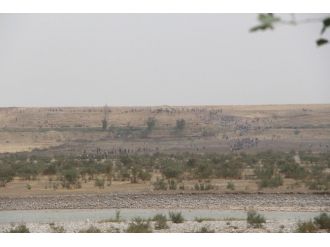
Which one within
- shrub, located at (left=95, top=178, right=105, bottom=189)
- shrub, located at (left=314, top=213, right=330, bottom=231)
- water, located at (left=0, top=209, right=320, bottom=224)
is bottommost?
water, located at (left=0, top=209, right=320, bottom=224)

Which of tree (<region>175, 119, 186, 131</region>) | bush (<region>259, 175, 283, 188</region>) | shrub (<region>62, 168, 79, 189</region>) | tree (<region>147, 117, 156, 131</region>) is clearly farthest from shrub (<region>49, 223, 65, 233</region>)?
tree (<region>147, 117, 156, 131</region>)

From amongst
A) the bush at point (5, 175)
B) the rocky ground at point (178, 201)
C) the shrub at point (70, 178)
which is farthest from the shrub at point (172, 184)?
the bush at point (5, 175)

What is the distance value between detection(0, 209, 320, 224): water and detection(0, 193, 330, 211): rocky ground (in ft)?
2.67

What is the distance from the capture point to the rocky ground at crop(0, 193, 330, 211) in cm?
2462

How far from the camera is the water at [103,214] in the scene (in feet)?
70.4

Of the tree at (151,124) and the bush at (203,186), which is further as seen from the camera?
the tree at (151,124)

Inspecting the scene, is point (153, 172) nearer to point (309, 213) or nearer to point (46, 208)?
point (46, 208)

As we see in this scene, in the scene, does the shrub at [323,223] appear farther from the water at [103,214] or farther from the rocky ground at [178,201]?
the rocky ground at [178,201]

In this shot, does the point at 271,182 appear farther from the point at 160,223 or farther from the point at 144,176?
the point at 160,223

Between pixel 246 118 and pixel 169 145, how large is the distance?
12086 millimetres

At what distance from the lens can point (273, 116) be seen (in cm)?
6512

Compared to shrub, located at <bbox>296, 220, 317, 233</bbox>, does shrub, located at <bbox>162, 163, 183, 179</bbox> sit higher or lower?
lower

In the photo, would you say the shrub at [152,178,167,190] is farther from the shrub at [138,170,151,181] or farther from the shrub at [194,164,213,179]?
the shrub at [194,164,213,179]

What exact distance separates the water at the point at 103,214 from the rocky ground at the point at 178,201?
2.67 feet
